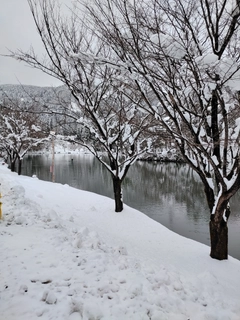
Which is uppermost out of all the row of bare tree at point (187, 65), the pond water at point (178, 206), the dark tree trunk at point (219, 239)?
the row of bare tree at point (187, 65)

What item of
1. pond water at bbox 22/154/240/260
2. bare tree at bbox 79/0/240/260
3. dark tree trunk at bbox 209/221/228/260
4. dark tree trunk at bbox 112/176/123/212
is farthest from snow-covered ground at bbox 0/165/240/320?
pond water at bbox 22/154/240/260

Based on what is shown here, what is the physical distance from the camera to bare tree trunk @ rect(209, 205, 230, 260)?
5.13 m

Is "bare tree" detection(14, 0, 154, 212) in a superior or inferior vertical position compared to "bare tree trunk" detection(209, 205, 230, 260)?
superior

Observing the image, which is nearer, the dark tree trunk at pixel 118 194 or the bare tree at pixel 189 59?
the bare tree at pixel 189 59

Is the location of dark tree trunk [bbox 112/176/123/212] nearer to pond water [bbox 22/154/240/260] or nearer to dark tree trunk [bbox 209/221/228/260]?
pond water [bbox 22/154/240/260]

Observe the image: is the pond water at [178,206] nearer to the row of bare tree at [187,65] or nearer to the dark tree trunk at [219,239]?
the dark tree trunk at [219,239]

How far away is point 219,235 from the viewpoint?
5.20 meters

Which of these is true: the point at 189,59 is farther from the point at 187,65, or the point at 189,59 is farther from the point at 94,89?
the point at 94,89

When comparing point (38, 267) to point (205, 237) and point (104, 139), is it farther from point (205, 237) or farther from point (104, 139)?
point (205, 237)

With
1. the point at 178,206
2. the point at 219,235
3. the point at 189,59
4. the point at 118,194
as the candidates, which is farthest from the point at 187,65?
the point at 178,206

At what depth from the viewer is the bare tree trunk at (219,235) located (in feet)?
16.8

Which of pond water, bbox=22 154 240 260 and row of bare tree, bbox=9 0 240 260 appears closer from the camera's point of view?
row of bare tree, bbox=9 0 240 260

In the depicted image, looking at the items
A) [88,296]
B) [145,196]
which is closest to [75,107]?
[88,296]

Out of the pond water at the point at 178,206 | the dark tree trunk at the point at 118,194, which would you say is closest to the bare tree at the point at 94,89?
the dark tree trunk at the point at 118,194
